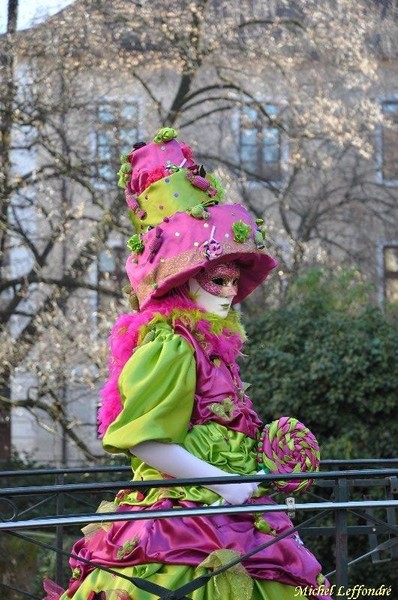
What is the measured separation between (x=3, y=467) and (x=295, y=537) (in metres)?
8.72

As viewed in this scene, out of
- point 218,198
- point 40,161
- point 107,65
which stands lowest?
point 218,198

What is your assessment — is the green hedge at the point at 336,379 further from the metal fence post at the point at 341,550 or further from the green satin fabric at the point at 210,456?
the metal fence post at the point at 341,550

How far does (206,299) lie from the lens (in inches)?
153

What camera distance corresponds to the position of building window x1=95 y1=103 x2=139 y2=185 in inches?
430

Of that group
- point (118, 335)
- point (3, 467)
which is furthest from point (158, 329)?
point (3, 467)

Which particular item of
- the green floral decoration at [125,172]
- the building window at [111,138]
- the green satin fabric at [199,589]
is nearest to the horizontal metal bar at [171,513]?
the green satin fabric at [199,589]

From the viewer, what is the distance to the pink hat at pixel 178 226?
377 cm

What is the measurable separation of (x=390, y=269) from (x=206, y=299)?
12839 mm

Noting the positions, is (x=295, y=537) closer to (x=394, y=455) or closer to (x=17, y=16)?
(x=394, y=455)

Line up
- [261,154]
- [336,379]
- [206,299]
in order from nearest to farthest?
[206,299], [336,379], [261,154]

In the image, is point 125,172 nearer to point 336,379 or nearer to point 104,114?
point 336,379

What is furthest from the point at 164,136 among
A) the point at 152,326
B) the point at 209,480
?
the point at 209,480

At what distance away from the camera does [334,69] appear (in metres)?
12.7

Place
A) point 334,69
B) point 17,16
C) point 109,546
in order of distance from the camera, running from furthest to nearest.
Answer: point 334,69, point 17,16, point 109,546
